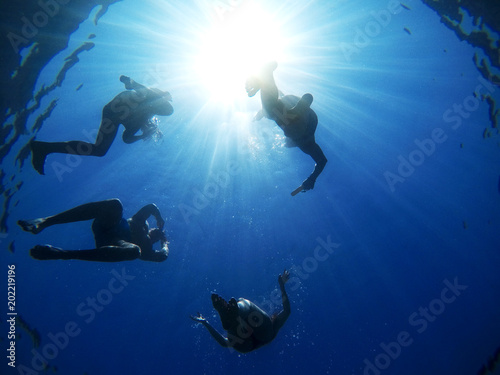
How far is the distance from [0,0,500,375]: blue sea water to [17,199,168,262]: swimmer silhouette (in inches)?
464

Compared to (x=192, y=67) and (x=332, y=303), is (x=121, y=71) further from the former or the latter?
(x=332, y=303)

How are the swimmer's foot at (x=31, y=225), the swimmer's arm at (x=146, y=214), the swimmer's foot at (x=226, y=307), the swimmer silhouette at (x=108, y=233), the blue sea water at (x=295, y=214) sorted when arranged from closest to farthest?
the swimmer silhouette at (x=108, y=233) < the swimmer's foot at (x=31, y=225) < the swimmer's foot at (x=226, y=307) < the swimmer's arm at (x=146, y=214) < the blue sea water at (x=295, y=214)

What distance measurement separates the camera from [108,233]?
5.13 meters

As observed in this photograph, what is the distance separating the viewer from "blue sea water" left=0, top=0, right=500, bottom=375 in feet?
51.3

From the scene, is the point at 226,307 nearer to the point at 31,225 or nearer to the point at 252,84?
the point at 31,225

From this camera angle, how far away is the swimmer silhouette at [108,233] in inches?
143

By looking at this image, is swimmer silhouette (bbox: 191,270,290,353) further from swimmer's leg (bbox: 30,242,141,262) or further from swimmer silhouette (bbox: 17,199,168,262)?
swimmer silhouette (bbox: 17,199,168,262)

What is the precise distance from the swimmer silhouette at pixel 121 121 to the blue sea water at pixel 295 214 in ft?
32.9

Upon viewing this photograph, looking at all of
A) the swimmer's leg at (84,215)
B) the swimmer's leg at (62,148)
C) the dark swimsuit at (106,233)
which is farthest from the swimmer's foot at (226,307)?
the swimmer's leg at (62,148)

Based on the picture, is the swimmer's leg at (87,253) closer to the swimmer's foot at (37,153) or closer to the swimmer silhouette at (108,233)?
the swimmer silhouette at (108,233)

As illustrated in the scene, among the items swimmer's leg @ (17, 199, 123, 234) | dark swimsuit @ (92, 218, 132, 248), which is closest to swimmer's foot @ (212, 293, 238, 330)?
dark swimsuit @ (92, 218, 132, 248)

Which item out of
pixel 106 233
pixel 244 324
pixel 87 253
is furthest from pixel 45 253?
pixel 244 324

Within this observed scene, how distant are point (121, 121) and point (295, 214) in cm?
1958

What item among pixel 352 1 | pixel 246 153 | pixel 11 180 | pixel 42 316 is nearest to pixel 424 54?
pixel 352 1
